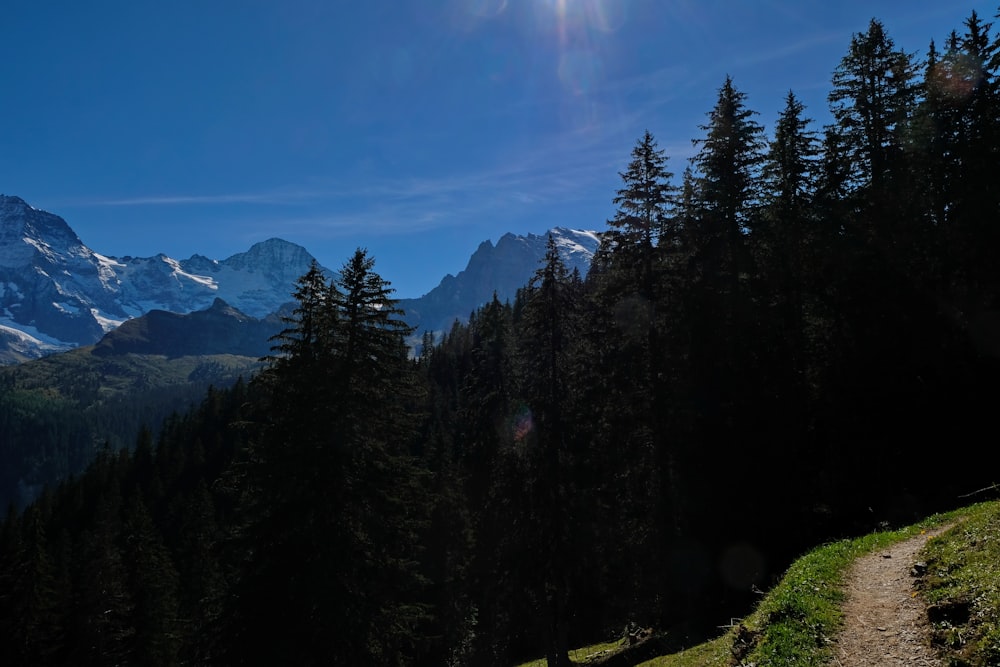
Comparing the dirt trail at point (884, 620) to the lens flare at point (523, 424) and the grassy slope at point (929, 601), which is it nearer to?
the grassy slope at point (929, 601)

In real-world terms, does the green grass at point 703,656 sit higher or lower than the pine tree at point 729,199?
lower

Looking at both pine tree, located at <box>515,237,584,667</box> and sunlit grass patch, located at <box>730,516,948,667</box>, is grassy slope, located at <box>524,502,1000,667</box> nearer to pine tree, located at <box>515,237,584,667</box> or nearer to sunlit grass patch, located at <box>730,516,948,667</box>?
sunlit grass patch, located at <box>730,516,948,667</box>

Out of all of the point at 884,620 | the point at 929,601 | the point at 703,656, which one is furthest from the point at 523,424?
the point at 929,601

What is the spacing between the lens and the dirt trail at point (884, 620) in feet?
28.3

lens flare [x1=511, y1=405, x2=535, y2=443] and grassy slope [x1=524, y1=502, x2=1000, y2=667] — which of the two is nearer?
grassy slope [x1=524, y1=502, x2=1000, y2=667]

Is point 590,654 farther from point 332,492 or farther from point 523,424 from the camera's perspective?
point 332,492

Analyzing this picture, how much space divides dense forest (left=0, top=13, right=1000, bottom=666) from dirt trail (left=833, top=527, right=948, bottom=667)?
7.09 meters

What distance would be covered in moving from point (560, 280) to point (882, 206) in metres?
14.2

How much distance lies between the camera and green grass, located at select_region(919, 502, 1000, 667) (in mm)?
7738

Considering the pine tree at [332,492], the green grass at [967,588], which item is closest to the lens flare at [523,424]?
the pine tree at [332,492]

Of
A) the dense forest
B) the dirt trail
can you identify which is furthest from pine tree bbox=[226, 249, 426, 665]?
the dirt trail

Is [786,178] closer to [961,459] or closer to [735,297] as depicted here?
[735,297]

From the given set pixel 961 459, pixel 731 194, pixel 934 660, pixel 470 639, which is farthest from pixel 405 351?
pixel 470 639

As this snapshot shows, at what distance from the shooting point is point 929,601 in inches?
372
